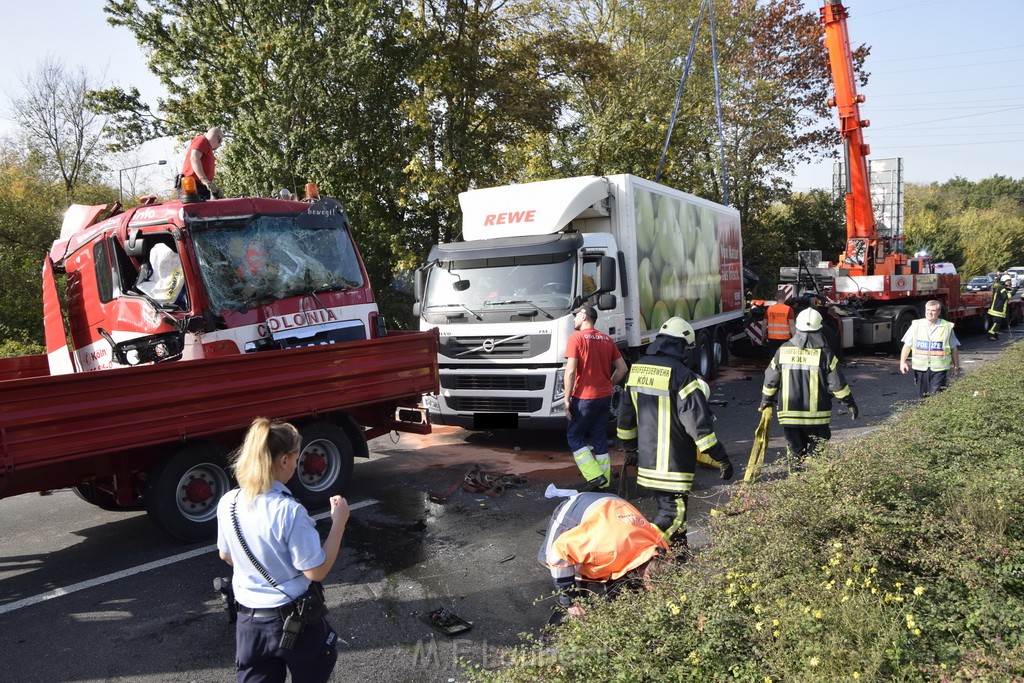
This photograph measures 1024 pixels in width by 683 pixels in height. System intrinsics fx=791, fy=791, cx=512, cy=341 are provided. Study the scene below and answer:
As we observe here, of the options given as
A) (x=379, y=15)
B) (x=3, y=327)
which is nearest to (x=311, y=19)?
(x=379, y=15)

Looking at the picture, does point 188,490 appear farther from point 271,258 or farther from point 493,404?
point 493,404

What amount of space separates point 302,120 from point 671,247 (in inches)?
307

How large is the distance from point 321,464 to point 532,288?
Answer: 315 cm

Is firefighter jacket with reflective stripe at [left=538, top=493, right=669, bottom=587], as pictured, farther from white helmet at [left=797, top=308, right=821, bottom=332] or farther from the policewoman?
white helmet at [left=797, top=308, right=821, bottom=332]

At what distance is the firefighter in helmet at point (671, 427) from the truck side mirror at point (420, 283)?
200 inches

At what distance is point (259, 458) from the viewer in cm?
273

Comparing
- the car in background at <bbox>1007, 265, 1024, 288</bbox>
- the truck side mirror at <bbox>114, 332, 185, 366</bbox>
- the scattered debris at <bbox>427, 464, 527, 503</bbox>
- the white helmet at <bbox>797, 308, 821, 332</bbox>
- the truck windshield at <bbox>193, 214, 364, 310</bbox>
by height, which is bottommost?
the car in background at <bbox>1007, 265, 1024, 288</bbox>

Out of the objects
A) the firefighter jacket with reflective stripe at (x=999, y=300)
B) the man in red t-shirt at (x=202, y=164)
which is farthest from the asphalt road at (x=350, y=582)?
the firefighter jacket with reflective stripe at (x=999, y=300)

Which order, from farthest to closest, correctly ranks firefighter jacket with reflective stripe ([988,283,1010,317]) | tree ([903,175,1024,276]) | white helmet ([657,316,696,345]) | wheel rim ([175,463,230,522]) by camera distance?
tree ([903,175,1024,276])
firefighter jacket with reflective stripe ([988,283,1010,317])
wheel rim ([175,463,230,522])
white helmet ([657,316,696,345])

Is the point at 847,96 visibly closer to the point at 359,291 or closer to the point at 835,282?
the point at 835,282

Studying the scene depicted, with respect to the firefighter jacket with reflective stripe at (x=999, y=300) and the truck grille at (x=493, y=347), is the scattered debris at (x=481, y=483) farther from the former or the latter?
the firefighter jacket with reflective stripe at (x=999, y=300)

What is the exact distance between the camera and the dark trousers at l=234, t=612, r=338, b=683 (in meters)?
2.73

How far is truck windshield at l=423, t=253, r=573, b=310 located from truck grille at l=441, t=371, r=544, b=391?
788 mm

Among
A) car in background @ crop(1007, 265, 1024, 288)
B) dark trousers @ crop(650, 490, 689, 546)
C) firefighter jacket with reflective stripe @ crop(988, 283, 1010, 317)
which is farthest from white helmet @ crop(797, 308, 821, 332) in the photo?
car in background @ crop(1007, 265, 1024, 288)
